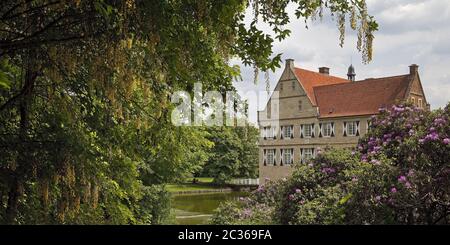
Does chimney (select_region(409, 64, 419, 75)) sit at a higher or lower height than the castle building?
higher

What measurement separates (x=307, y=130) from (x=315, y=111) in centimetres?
178

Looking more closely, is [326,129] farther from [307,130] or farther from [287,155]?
[287,155]

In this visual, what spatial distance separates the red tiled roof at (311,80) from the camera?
134 ft

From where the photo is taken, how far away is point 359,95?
39.0 metres

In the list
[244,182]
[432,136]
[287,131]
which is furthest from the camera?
[244,182]

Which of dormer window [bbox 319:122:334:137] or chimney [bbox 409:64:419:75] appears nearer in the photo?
chimney [bbox 409:64:419:75]

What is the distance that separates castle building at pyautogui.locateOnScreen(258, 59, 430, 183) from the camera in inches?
1483

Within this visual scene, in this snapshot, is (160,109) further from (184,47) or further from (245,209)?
(245,209)

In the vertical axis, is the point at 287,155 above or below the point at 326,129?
below

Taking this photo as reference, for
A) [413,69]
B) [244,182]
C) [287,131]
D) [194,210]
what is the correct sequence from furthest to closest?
[244,182], [287,131], [413,69], [194,210]

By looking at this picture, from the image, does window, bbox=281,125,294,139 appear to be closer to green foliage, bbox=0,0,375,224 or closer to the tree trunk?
green foliage, bbox=0,0,375,224

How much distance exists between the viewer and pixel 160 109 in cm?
517

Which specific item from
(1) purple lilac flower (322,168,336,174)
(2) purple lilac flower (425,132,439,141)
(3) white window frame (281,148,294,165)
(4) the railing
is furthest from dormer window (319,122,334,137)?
(2) purple lilac flower (425,132,439,141)

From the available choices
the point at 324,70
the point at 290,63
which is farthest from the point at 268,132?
the point at 324,70
